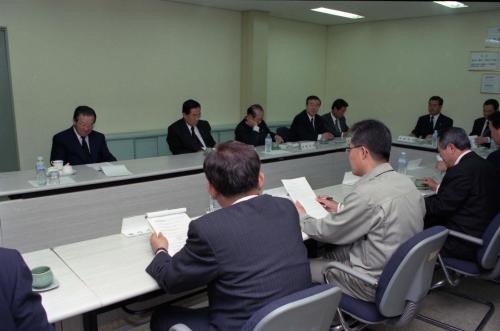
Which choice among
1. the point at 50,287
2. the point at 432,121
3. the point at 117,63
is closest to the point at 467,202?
the point at 50,287

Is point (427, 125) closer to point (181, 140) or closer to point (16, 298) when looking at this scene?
point (181, 140)

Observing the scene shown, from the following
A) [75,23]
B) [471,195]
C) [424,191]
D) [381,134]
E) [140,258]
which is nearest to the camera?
[140,258]

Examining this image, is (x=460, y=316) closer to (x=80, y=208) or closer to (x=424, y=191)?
(x=424, y=191)

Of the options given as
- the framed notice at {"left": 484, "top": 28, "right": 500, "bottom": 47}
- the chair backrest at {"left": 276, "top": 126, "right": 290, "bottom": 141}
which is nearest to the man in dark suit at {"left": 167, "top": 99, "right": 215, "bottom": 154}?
the chair backrest at {"left": 276, "top": 126, "right": 290, "bottom": 141}

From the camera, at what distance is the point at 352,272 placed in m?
1.91

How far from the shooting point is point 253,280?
1.40 metres

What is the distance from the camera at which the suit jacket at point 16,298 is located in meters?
1.05

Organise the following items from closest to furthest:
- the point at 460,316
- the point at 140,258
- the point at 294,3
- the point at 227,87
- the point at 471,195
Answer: the point at 140,258 → the point at 471,195 → the point at 460,316 → the point at 294,3 → the point at 227,87

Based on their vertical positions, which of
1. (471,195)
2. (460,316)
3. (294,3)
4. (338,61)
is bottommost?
(460,316)

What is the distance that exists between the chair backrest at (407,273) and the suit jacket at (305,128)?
4.09 metres

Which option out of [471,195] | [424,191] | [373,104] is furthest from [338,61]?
[471,195]

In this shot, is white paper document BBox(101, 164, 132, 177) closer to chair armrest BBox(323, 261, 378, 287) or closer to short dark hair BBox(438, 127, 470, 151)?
chair armrest BBox(323, 261, 378, 287)

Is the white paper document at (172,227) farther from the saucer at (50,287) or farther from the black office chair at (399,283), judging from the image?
the black office chair at (399,283)

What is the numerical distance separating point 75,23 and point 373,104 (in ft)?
17.1
